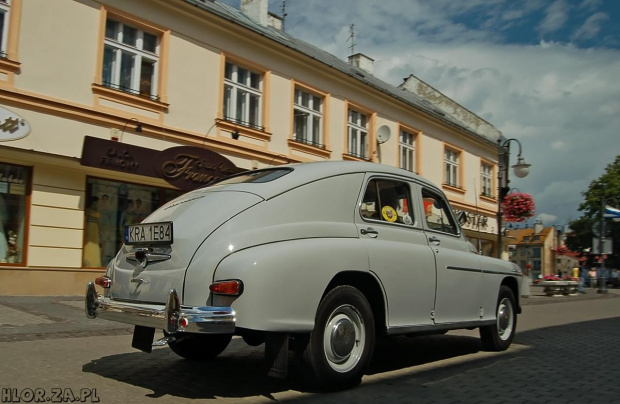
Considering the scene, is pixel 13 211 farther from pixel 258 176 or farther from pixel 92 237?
pixel 258 176

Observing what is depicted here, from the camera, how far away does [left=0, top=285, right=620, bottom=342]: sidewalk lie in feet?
22.9

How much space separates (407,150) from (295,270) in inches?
782

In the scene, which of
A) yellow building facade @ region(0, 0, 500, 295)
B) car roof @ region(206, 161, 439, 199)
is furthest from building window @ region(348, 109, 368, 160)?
car roof @ region(206, 161, 439, 199)

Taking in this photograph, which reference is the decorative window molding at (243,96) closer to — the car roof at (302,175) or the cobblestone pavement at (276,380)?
the cobblestone pavement at (276,380)

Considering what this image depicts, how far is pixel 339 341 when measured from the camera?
4387mm

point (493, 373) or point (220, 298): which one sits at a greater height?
point (220, 298)

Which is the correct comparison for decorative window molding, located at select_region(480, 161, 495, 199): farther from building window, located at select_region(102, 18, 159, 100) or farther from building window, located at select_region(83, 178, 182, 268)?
building window, located at select_region(83, 178, 182, 268)

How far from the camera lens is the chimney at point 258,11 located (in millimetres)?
19984

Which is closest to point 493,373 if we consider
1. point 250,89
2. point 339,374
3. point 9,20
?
point 339,374

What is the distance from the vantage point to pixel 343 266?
14.5ft

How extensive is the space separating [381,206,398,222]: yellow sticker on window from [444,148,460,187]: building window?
20.8 meters

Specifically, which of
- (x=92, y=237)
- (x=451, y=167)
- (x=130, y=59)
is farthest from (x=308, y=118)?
(x=451, y=167)

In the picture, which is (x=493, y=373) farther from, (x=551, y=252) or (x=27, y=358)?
(x=551, y=252)

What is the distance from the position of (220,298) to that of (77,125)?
32.0 feet
